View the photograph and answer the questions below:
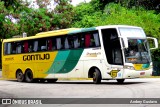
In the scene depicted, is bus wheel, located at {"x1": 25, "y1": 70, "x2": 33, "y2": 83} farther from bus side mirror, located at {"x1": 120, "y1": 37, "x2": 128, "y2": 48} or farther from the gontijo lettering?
bus side mirror, located at {"x1": 120, "y1": 37, "x2": 128, "y2": 48}

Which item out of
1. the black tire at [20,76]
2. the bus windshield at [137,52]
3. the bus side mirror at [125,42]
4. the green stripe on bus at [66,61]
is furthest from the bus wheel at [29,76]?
the bus side mirror at [125,42]

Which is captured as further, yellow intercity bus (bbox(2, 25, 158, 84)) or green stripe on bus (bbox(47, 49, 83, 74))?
green stripe on bus (bbox(47, 49, 83, 74))

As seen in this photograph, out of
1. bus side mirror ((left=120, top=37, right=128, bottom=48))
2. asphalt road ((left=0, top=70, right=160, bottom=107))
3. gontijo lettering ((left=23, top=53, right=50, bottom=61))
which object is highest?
bus side mirror ((left=120, top=37, right=128, bottom=48))

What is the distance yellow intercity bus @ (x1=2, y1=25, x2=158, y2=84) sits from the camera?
71.1 ft

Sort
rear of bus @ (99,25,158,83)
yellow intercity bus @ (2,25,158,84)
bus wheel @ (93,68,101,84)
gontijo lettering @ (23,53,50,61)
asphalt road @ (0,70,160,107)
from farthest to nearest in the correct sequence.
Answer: gontijo lettering @ (23,53,50,61)
bus wheel @ (93,68,101,84)
yellow intercity bus @ (2,25,158,84)
rear of bus @ (99,25,158,83)
asphalt road @ (0,70,160,107)

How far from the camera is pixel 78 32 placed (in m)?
23.8

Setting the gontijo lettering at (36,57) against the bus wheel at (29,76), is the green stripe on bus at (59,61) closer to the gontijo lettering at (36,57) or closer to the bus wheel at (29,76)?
the gontijo lettering at (36,57)

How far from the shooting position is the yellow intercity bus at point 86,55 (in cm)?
2166

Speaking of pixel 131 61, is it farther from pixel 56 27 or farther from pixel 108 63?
pixel 56 27

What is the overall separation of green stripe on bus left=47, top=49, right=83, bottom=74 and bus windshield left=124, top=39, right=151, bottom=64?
10.2 ft

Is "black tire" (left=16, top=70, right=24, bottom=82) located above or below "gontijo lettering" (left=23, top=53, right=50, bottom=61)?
below

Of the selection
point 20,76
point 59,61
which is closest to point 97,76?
point 59,61

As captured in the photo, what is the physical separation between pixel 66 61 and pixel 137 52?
15.6 feet

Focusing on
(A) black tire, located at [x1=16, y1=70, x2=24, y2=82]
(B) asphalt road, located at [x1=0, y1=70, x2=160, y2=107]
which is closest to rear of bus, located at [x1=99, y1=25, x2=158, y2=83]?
(B) asphalt road, located at [x1=0, y1=70, x2=160, y2=107]
